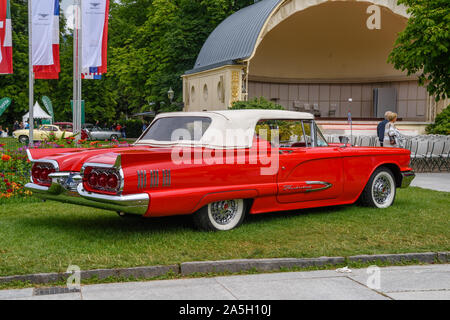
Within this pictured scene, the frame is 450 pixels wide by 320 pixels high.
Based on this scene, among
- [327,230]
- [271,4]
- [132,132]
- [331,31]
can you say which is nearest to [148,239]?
[327,230]

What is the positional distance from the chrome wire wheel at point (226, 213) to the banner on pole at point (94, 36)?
12533mm

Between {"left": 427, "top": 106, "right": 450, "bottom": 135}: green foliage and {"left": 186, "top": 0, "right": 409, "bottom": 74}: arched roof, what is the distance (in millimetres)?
4717

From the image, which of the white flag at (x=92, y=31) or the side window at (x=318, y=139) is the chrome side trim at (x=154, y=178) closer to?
the side window at (x=318, y=139)

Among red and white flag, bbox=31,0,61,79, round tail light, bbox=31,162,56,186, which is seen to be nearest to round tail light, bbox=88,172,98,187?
round tail light, bbox=31,162,56,186

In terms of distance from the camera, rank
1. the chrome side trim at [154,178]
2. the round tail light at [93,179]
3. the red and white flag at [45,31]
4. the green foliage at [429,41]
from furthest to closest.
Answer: the red and white flag at [45,31], the green foliage at [429,41], the round tail light at [93,179], the chrome side trim at [154,178]

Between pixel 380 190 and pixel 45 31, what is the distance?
15112 mm

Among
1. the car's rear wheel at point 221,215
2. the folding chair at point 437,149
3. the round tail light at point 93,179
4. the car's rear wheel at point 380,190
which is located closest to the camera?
the round tail light at point 93,179

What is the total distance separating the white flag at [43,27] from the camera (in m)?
20.3

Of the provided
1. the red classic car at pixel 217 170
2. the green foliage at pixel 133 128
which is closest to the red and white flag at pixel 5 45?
the red classic car at pixel 217 170

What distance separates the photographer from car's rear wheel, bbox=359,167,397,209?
30.0ft

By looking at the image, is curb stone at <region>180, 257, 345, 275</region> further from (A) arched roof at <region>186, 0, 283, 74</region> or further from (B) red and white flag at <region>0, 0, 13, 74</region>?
(A) arched roof at <region>186, 0, 283, 74</region>

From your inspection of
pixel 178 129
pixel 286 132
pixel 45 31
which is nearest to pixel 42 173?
pixel 178 129

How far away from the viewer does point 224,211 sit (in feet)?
Answer: 24.0

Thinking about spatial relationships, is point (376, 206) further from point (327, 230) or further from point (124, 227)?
point (124, 227)
